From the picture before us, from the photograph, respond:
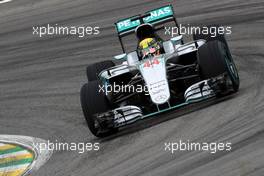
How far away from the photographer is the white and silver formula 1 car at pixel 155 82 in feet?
35.0

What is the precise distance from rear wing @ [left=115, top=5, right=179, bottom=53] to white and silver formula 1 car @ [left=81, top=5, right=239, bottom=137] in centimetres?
20

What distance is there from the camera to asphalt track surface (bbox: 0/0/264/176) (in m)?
→ 9.10

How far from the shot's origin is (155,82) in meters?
10.9

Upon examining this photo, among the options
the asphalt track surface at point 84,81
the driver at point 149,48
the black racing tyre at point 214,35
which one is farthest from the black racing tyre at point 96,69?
the black racing tyre at point 214,35

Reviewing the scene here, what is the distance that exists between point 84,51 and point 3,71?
2354 mm

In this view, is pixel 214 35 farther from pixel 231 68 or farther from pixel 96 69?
pixel 96 69

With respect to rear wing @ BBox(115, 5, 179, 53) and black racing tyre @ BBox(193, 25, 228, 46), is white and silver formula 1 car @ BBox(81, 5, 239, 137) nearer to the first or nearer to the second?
black racing tyre @ BBox(193, 25, 228, 46)

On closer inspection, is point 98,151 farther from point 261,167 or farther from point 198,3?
point 198,3

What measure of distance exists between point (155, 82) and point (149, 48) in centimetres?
138

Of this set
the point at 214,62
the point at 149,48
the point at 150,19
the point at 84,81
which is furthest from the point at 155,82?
the point at 84,81

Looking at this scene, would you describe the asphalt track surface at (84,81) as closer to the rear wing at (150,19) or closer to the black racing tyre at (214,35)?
the black racing tyre at (214,35)

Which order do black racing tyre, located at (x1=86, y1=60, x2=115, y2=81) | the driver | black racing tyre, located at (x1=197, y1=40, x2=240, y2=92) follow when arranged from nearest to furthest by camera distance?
1. black racing tyre, located at (x1=197, y1=40, x2=240, y2=92)
2. the driver
3. black racing tyre, located at (x1=86, y1=60, x2=115, y2=81)

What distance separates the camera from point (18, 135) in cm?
1287

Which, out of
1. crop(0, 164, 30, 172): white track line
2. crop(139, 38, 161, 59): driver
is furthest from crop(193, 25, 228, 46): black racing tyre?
crop(0, 164, 30, 172): white track line
